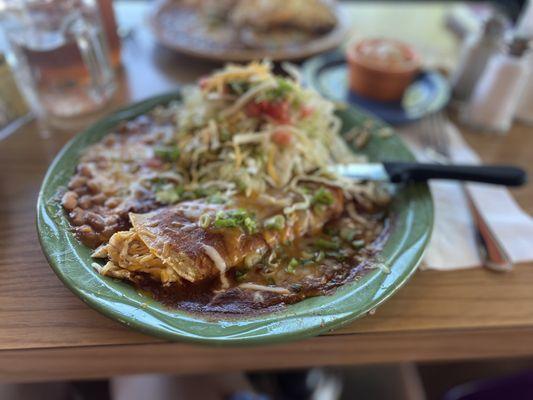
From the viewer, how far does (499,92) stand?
1493mm

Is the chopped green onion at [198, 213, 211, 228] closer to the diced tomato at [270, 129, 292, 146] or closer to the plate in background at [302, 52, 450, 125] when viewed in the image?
the diced tomato at [270, 129, 292, 146]

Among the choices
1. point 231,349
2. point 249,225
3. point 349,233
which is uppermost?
point 249,225

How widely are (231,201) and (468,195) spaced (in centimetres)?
69

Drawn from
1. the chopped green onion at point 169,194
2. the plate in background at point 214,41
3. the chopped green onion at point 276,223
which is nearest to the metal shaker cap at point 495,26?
the plate in background at point 214,41

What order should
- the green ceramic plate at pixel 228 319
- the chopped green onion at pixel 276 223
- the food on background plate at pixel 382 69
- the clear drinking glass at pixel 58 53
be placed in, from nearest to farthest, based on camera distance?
the green ceramic plate at pixel 228 319, the chopped green onion at pixel 276 223, the clear drinking glass at pixel 58 53, the food on background plate at pixel 382 69

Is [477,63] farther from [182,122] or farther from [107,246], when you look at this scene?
[107,246]

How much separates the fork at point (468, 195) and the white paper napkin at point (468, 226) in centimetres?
2

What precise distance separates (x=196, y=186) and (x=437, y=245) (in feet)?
2.10

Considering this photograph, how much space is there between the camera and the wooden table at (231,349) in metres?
0.85

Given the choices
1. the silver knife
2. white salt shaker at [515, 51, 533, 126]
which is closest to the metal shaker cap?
white salt shaker at [515, 51, 533, 126]

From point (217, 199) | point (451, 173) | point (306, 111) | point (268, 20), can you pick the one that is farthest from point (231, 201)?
point (268, 20)

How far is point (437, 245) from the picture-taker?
3.60 feet

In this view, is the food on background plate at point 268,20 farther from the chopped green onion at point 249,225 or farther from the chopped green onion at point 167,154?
the chopped green onion at point 249,225

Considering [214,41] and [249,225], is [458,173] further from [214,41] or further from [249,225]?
[214,41]
